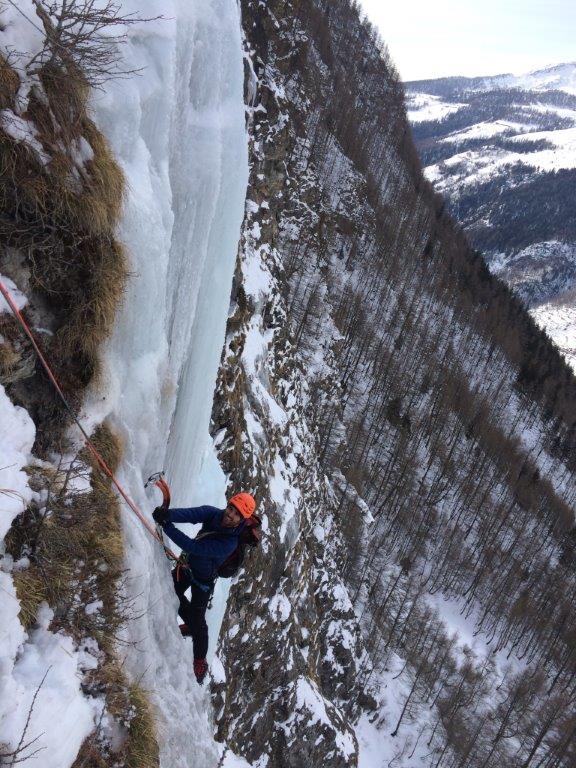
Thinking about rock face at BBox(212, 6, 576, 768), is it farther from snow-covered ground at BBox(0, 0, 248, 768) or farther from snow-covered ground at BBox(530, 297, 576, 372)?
snow-covered ground at BBox(530, 297, 576, 372)

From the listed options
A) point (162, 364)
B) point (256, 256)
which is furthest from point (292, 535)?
point (162, 364)

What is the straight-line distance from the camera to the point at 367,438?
42719 mm

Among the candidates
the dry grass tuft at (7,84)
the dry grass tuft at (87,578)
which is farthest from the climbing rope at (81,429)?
the dry grass tuft at (7,84)

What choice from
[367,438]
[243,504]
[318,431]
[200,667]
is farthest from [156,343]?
[367,438]

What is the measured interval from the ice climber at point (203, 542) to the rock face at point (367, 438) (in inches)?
218

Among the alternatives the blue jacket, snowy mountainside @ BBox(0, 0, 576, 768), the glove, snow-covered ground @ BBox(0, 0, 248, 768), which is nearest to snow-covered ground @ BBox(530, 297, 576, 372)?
snowy mountainside @ BBox(0, 0, 576, 768)

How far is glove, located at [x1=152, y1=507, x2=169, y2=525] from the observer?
4.21 m

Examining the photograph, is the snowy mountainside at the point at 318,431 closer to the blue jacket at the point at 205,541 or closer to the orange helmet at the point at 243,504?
the blue jacket at the point at 205,541

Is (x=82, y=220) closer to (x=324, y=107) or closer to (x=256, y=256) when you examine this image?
(x=256, y=256)

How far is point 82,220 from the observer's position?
3316 millimetres

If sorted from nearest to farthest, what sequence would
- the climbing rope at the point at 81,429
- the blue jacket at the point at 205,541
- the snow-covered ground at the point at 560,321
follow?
the climbing rope at the point at 81,429
the blue jacket at the point at 205,541
the snow-covered ground at the point at 560,321

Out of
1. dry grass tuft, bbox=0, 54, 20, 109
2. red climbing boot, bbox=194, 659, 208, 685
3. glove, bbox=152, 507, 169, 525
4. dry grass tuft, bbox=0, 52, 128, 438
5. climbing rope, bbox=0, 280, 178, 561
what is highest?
dry grass tuft, bbox=0, 54, 20, 109

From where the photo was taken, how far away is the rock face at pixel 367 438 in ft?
44.9

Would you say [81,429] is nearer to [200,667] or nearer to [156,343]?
Answer: [156,343]
